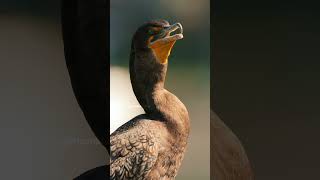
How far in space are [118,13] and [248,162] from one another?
143 cm

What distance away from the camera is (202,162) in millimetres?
2539

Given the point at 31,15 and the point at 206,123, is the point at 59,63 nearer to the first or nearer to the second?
the point at 31,15

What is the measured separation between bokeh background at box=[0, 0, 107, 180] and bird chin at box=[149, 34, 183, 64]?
0.79m

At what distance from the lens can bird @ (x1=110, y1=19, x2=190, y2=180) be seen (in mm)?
2457

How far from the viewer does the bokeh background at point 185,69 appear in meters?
2.48

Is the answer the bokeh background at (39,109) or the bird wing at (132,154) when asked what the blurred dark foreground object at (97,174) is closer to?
the bokeh background at (39,109)

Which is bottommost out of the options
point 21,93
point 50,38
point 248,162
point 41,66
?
point 248,162

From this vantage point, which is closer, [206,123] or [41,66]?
[206,123]

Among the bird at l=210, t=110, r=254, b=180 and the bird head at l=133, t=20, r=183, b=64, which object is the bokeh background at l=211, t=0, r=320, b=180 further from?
the bird head at l=133, t=20, r=183, b=64

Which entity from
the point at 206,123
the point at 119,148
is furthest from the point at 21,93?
the point at 206,123

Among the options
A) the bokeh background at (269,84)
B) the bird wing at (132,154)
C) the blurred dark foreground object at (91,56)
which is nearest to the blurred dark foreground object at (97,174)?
the blurred dark foreground object at (91,56)

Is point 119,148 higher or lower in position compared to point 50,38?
lower

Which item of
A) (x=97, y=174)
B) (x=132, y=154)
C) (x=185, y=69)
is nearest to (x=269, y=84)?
(x=185, y=69)

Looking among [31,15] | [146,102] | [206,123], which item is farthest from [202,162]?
[31,15]
